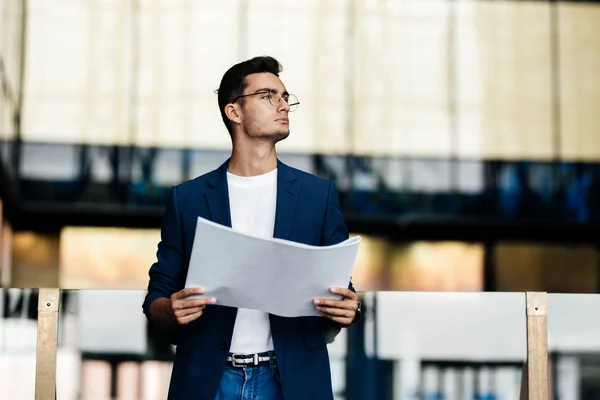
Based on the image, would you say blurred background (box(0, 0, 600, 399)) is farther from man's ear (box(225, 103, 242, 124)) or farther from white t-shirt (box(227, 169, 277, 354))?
white t-shirt (box(227, 169, 277, 354))

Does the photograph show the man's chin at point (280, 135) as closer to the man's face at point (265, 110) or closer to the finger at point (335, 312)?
the man's face at point (265, 110)

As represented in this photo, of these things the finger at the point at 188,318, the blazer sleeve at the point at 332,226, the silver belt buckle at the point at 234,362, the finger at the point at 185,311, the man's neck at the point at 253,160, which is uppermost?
the man's neck at the point at 253,160

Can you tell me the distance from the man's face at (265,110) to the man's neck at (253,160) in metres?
0.04

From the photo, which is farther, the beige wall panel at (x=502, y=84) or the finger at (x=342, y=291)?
the beige wall panel at (x=502, y=84)

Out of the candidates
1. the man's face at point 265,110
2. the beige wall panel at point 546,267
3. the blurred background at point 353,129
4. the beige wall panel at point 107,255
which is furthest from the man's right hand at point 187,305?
the beige wall panel at point 546,267

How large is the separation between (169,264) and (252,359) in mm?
396

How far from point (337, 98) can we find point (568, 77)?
3417mm

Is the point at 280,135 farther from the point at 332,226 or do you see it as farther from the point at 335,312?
the point at 335,312

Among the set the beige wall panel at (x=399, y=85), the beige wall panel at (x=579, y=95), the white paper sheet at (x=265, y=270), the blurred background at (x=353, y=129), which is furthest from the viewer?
the beige wall panel at (x=579, y=95)

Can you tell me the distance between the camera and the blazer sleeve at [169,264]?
121 inches

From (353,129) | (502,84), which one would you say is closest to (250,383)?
(353,129)

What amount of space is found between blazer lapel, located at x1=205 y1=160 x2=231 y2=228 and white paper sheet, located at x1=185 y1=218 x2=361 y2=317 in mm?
262

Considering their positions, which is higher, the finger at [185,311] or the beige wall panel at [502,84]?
the beige wall panel at [502,84]

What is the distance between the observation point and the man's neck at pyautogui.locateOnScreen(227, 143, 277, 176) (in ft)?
10.5
